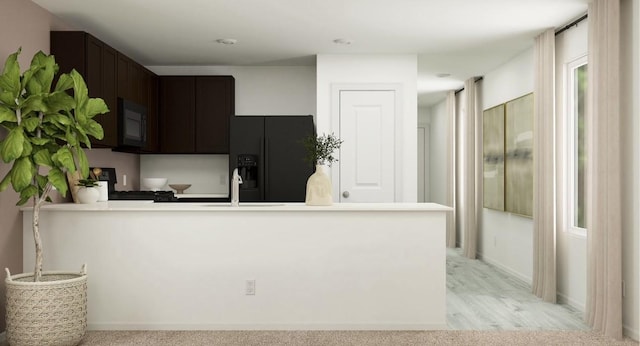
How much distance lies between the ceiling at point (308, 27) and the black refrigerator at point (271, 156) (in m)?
0.79

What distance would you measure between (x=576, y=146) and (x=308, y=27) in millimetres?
2612

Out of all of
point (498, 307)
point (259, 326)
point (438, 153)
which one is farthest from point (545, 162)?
point (438, 153)

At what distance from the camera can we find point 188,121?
20.7ft

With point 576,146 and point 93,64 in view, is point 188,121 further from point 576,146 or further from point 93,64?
point 576,146

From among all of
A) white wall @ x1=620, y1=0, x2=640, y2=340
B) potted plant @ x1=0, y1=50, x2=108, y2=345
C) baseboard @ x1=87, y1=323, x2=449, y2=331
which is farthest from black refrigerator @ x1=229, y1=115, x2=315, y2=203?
white wall @ x1=620, y1=0, x2=640, y2=340

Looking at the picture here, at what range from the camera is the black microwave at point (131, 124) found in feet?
16.5

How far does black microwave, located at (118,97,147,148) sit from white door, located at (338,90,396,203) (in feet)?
6.78

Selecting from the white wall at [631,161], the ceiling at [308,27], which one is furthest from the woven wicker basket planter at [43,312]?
the white wall at [631,161]

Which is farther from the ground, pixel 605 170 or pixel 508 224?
pixel 605 170

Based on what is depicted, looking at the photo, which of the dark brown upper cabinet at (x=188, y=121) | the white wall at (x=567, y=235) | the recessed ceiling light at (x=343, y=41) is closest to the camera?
the white wall at (x=567, y=235)

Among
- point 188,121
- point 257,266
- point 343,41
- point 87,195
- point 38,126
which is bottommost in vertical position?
point 257,266

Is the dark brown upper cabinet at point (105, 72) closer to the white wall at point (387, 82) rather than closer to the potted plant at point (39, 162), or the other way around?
the potted plant at point (39, 162)

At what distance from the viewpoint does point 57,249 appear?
391 centimetres

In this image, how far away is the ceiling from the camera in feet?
14.0
